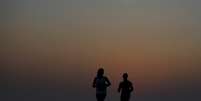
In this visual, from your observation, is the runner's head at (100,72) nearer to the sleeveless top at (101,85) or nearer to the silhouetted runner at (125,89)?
the sleeveless top at (101,85)

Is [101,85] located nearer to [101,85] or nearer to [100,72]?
[101,85]

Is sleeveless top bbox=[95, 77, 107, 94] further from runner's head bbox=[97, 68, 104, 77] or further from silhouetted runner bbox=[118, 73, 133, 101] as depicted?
silhouetted runner bbox=[118, 73, 133, 101]

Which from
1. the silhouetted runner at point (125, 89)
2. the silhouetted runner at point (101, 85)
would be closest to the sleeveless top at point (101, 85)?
the silhouetted runner at point (101, 85)

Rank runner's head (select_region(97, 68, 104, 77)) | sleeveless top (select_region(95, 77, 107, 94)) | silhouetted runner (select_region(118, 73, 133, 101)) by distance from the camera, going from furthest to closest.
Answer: silhouetted runner (select_region(118, 73, 133, 101)) < sleeveless top (select_region(95, 77, 107, 94)) < runner's head (select_region(97, 68, 104, 77))

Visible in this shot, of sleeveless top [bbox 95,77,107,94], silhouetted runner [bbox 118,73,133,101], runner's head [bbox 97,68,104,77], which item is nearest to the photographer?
runner's head [bbox 97,68,104,77]

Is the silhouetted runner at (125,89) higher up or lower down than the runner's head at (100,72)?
lower down

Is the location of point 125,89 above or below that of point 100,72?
below

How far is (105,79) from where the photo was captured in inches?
1083

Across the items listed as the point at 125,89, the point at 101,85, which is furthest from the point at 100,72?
the point at 125,89

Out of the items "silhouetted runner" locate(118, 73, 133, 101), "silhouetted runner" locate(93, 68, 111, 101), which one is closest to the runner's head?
"silhouetted runner" locate(93, 68, 111, 101)

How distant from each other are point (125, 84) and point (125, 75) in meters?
0.51

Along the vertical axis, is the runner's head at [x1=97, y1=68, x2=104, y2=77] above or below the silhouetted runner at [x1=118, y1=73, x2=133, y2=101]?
above

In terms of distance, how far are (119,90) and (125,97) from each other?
49 cm

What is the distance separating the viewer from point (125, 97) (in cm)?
2775
